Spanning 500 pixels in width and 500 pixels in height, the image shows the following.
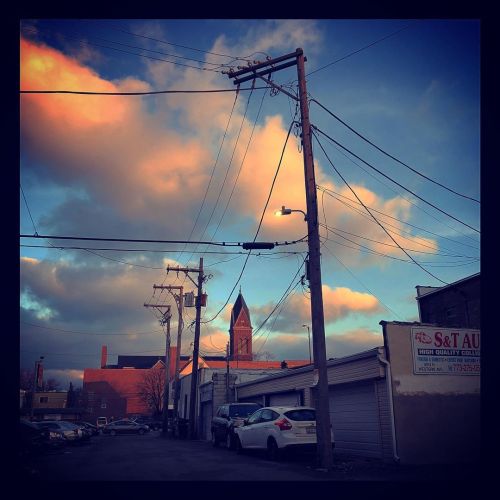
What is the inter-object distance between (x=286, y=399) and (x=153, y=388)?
6467 centimetres

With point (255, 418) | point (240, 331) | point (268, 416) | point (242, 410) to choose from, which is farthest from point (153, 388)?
point (268, 416)

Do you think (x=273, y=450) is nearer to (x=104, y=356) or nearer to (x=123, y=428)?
(x=123, y=428)

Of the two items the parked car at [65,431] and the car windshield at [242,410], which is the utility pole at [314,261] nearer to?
the car windshield at [242,410]

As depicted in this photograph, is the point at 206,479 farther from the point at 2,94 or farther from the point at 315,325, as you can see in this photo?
the point at 2,94

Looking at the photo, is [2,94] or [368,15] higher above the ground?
[368,15]

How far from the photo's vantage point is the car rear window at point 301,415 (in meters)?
13.6

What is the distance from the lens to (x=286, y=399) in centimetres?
2262

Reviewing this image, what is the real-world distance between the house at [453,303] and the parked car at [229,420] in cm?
1521

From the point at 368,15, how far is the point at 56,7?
14.4 feet

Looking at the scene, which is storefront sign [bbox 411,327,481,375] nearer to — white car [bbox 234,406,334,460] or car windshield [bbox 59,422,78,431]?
white car [bbox 234,406,334,460]

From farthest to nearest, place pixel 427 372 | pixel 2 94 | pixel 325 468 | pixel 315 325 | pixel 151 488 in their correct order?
pixel 427 372, pixel 315 325, pixel 325 468, pixel 151 488, pixel 2 94

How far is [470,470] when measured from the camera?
11.5 metres

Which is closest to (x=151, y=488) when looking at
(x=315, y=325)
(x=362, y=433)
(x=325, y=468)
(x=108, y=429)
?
(x=325, y=468)

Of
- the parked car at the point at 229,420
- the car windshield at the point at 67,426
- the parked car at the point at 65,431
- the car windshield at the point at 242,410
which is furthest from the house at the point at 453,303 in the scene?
the car windshield at the point at 67,426
